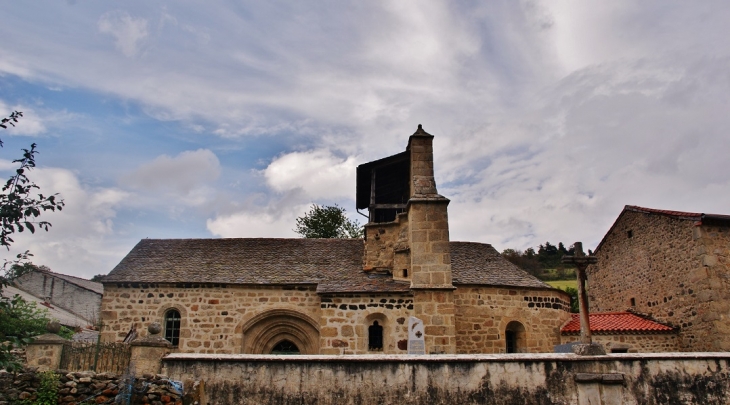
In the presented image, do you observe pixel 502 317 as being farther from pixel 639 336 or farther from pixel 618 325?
pixel 639 336

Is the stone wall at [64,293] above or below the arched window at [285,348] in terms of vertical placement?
above

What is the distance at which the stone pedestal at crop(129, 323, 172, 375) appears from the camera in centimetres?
815

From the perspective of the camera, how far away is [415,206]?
14.9 m

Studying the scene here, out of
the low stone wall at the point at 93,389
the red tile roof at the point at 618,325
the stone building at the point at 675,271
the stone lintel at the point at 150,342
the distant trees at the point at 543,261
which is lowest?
the low stone wall at the point at 93,389

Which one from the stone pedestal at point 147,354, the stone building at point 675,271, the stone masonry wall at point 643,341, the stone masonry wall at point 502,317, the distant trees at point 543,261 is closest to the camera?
the stone pedestal at point 147,354

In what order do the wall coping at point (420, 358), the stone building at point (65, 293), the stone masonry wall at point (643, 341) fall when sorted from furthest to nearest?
the stone building at point (65, 293), the stone masonry wall at point (643, 341), the wall coping at point (420, 358)

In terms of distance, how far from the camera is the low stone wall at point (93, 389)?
308 inches

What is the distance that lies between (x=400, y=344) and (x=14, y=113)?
11.3m

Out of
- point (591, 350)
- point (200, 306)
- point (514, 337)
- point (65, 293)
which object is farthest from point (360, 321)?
point (65, 293)

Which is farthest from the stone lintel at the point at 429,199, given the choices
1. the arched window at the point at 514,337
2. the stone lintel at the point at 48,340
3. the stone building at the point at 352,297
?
the stone lintel at the point at 48,340

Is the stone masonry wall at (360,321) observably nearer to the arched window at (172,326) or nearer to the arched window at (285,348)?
the arched window at (285,348)

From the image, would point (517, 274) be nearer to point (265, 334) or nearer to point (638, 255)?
point (638, 255)

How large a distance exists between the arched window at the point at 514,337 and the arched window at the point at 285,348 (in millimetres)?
6984

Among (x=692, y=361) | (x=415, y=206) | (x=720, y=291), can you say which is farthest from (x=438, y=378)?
(x=720, y=291)
